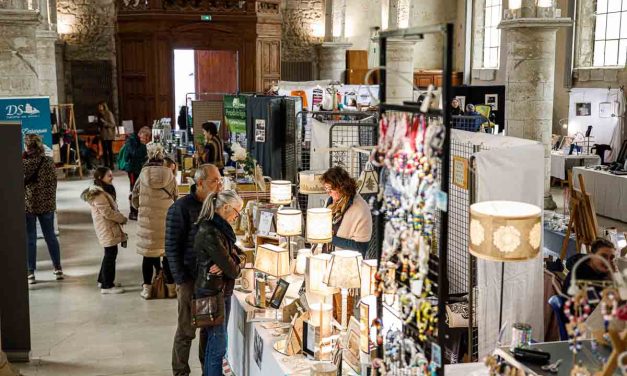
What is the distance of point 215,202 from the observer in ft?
16.2

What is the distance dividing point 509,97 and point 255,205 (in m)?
5.21

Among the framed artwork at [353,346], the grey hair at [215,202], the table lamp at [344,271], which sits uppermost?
the grey hair at [215,202]

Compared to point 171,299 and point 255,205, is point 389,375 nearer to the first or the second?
point 255,205

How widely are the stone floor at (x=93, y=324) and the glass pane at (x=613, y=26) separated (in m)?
9.92

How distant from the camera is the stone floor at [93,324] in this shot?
6.12m

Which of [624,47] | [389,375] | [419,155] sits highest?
[624,47]

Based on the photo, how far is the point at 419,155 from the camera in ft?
9.00

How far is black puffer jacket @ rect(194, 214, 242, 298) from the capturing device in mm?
4875

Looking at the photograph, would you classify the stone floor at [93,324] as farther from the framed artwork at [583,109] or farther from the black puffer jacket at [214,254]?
the framed artwork at [583,109]

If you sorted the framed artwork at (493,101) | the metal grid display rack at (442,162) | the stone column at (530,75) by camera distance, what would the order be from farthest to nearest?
the framed artwork at (493,101)
the stone column at (530,75)
the metal grid display rack at (442,162)

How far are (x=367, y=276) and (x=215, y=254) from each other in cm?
114

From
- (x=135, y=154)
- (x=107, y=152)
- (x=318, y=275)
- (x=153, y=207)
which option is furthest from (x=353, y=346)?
(x=107, y=152)

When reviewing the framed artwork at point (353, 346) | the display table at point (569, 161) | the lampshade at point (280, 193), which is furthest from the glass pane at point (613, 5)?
the framed artwork at point (353, 346)

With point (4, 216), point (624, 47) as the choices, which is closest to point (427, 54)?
point (624, 47)
